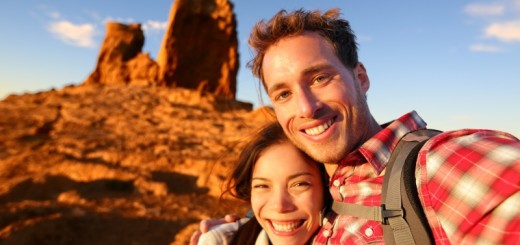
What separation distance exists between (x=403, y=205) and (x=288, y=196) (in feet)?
3.34

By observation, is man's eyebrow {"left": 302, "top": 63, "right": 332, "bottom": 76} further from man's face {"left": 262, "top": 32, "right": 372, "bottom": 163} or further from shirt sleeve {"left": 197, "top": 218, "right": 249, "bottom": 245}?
shirt sleeve {"left": 197, "top": 218, "right": 249, "bottom": 245}

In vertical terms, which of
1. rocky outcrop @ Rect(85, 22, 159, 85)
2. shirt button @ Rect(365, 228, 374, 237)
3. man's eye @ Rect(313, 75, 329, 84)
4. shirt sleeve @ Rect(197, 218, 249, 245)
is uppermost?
rocky outcrop @ Rect(85, 22, 159, 85)

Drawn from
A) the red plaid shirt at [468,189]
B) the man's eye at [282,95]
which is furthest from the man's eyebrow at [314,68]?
the red plaid shirt at [468,189]

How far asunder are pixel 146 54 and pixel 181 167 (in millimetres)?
21357

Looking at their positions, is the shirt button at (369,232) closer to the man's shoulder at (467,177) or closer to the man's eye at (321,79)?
the man's shoulder at (467,177)

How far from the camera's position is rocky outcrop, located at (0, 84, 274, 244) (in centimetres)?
991

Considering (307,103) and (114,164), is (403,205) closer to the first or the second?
(307,103)

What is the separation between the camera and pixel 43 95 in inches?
1137

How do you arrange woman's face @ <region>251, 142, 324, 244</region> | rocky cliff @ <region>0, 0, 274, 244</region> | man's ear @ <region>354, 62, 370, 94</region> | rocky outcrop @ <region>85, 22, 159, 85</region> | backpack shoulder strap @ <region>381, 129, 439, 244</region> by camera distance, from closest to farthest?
1. backpack shoulder strap @ <region>381, 129, 439, 244</region>
2. woman's face @ <region>251, 142, 324, 244</region>
3. man's ear @ <region>354, 62, 370, 94</region>
4. rocky cliff @ <region>0, 0, 274, 244</region>
5. rocky outcrop @ <region>85, 22, 159, 85</region>

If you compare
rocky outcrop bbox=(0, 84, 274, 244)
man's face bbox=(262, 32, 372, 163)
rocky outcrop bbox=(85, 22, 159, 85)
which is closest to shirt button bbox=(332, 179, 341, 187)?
man's face bbox=(262, 32, 372, 163)

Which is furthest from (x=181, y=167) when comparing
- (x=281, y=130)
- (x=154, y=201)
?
(x=281, y=130)

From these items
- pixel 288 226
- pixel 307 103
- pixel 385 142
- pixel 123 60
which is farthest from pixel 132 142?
pixel 123 60

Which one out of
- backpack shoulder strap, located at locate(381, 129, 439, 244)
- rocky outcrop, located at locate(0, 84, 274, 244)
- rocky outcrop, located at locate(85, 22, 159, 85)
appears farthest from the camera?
rocky outcrop, located at locate(85, 22, 159, 85)

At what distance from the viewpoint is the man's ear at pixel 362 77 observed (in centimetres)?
276
